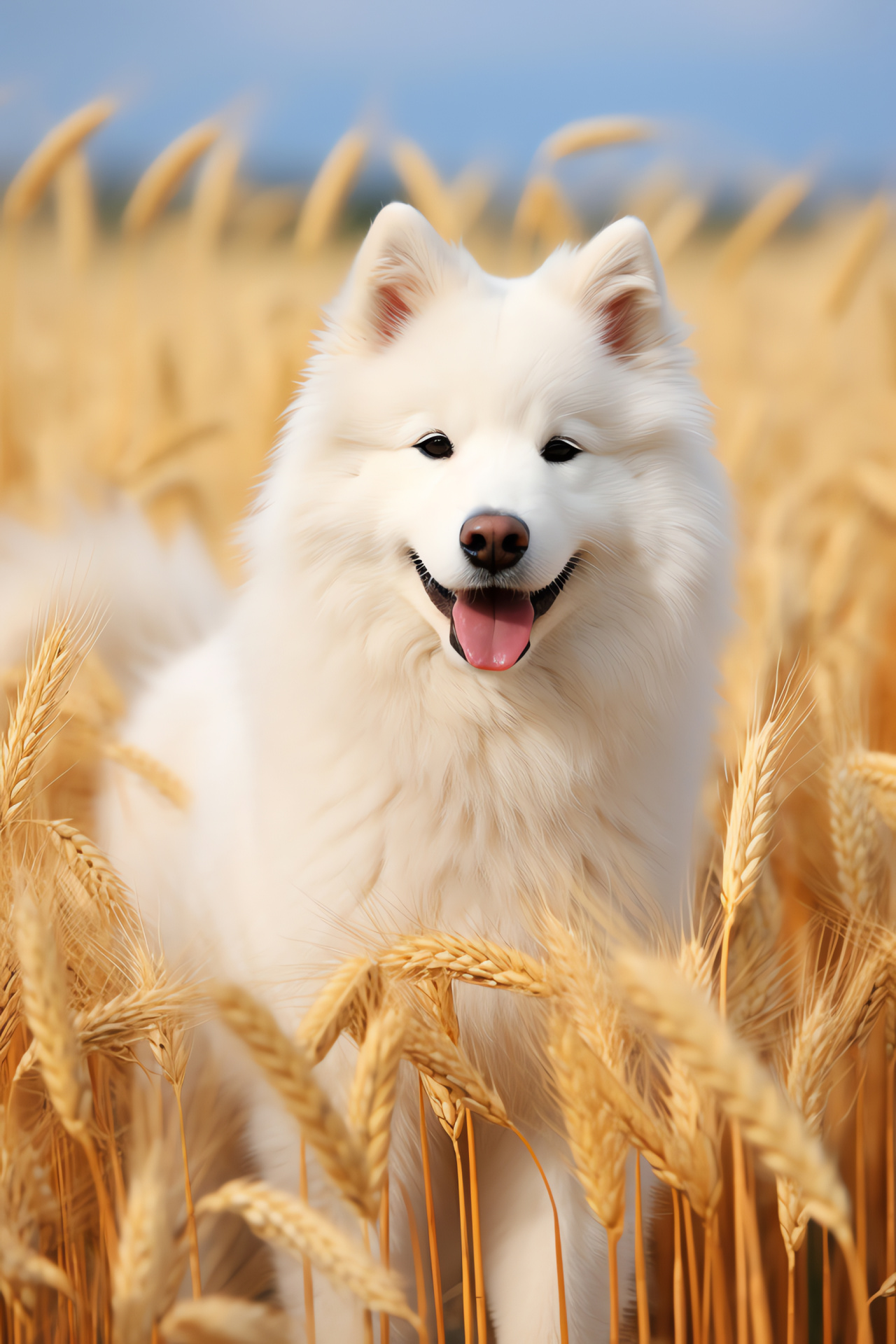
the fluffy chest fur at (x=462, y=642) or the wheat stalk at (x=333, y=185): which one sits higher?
the wheat stalk at (x=333, y=185)

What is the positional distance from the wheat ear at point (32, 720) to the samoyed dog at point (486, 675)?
48cm

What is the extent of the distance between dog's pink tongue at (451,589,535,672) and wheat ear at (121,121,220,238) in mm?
2822

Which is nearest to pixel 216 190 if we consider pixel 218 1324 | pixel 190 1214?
pixel 190 1214

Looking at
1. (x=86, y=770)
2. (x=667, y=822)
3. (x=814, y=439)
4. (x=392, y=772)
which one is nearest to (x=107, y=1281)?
(x=392, y=772)

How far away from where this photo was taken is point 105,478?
3754 millimetres

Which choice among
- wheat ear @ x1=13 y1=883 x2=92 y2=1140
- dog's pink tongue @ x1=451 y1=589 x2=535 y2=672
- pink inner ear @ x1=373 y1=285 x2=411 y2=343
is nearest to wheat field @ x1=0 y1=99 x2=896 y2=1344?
wheat ear @ x1=13 y1=883 x2=92 y2=1140

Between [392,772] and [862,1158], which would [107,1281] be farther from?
[862,1158]

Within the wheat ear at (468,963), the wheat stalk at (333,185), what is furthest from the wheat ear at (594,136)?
the wheat ear at (468,963)

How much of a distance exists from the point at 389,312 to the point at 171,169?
7.15 feet

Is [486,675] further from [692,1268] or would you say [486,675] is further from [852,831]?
[692,1268]

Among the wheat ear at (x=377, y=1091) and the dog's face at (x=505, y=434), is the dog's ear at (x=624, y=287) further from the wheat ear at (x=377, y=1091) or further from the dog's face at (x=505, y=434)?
the wheat ear at (x=377, y=1091)

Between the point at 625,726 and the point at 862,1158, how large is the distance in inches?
43.6

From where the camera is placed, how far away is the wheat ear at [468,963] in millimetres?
1467

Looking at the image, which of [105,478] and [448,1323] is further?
[105,478]
